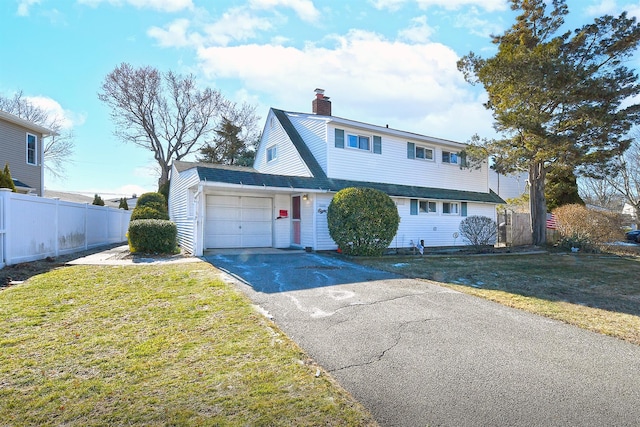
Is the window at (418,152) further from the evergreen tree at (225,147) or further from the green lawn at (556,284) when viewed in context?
the evergreen tree at (225,147)

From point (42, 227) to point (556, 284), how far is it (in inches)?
549

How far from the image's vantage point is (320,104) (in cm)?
1806

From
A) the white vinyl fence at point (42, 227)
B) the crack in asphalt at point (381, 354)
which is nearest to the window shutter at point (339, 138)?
the white vinyl fence at point (42, 227)

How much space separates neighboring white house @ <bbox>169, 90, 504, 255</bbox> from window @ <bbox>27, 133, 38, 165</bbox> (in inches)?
289

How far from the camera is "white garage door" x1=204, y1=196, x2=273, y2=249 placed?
46.9 feet

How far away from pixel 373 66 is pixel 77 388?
1261cm

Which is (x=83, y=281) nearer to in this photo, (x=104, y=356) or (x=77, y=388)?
(x=104, y=356)

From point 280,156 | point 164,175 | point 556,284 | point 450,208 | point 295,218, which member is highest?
point 164,175

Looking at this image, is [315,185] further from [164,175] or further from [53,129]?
[53,129]

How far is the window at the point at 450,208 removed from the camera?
1833 cm

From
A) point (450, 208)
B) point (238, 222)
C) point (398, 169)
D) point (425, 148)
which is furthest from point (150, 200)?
point (450, 208)

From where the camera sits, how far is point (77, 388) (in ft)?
9.92

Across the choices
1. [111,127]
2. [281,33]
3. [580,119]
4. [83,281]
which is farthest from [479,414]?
[111,127]

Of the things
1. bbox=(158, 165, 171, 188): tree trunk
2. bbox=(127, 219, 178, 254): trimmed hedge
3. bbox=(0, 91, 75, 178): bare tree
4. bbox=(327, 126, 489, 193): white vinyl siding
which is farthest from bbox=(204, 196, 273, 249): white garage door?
bbox=(0, 91, 75, 178): bare tree
